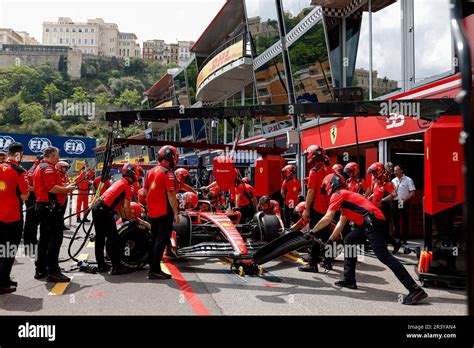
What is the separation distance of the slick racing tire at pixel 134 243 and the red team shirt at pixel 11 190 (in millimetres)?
1514

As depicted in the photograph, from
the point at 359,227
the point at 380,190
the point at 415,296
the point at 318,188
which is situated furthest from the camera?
the point at 380,190

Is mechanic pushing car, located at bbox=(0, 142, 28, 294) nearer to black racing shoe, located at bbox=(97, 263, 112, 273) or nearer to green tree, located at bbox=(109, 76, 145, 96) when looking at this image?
black racing shoe, located at bbox=(97, 263, 112, 273)

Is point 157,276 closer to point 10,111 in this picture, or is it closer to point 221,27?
point 221,27

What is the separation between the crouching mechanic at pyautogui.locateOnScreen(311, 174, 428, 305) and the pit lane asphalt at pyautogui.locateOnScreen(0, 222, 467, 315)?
0.89ft

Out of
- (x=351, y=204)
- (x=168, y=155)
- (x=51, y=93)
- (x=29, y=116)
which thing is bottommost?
(x=351, y=204)

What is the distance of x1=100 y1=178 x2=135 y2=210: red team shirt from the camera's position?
6156 mm

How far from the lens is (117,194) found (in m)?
6.22

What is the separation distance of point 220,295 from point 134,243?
7.05 feet

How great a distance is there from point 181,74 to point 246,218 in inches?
1260

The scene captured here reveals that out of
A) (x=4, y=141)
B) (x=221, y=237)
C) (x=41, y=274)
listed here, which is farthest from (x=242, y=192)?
(x=4, y=141)

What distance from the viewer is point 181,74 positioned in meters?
39.1

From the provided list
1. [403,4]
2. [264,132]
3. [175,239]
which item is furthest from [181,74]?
[175,239]

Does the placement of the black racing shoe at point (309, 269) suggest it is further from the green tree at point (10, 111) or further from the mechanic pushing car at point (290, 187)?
the green tree at point (10, 111)

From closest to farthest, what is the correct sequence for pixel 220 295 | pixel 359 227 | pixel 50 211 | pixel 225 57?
pixel 220 295
pixel 359 227
pixel 50 211
pixel 225 57
